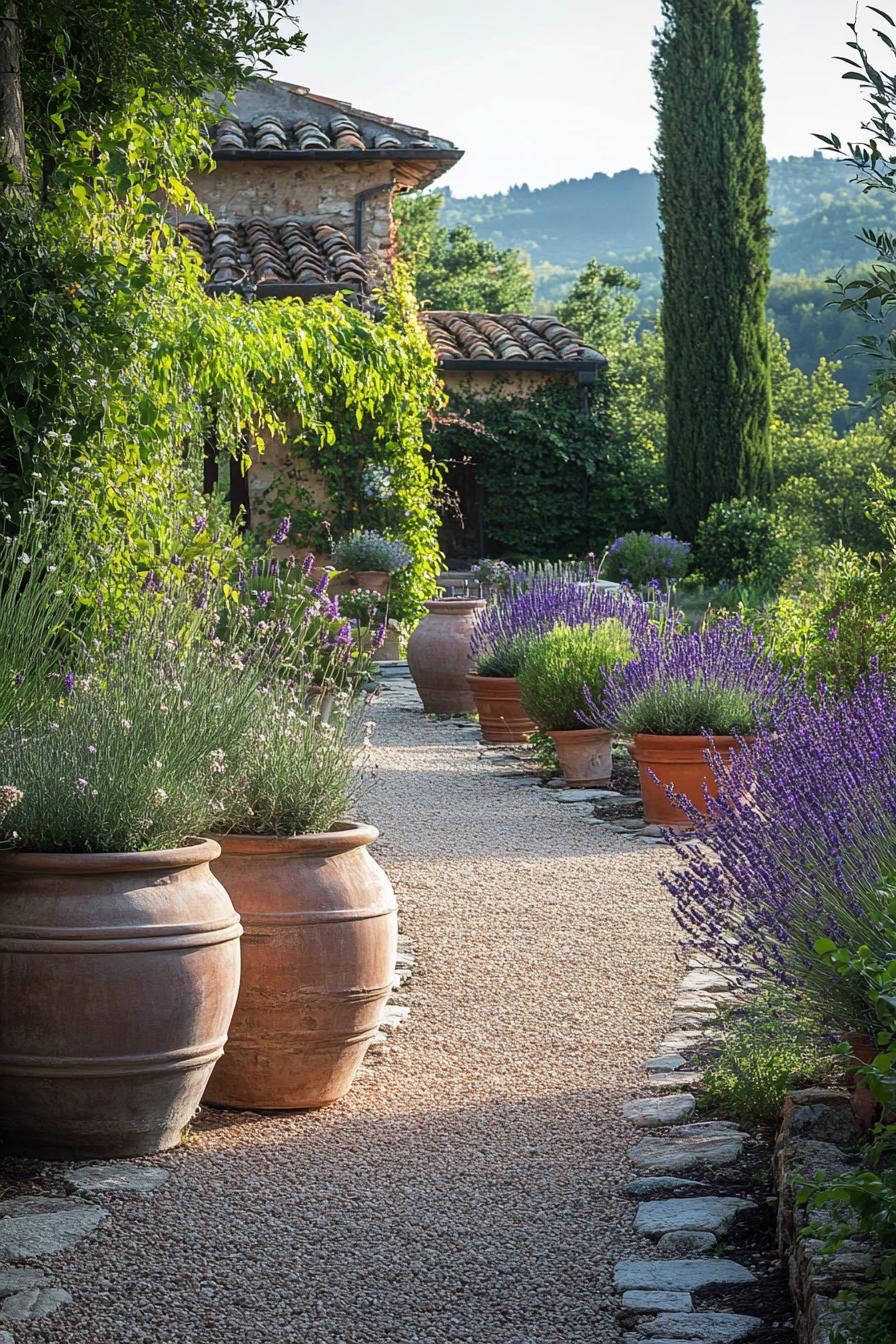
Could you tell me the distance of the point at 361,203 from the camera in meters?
15.0

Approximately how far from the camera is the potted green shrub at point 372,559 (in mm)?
12555

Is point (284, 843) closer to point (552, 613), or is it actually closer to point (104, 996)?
point (104, 996)

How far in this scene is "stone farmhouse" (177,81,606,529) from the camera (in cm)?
1353

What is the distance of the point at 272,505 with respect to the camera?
1365 centimetres

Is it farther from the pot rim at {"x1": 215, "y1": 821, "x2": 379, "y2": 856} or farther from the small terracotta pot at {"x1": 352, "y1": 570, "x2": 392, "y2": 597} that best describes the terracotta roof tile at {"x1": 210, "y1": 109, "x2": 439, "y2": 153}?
the pot rim at {"x1": 215, "y1": 821, "x2": 379, "y2": 856}

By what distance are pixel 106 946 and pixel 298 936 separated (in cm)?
53

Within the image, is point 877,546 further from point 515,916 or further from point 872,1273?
Answer: point 872,1273

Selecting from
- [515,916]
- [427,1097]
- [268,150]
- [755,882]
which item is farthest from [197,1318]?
[268,150]

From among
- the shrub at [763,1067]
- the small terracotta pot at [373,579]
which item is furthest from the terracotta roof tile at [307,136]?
the shrub at [763,1067]

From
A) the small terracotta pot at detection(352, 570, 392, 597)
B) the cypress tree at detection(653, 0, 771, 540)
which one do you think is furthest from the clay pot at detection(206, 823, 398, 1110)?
the cypress tree at detection(653, 0, 771, 540)

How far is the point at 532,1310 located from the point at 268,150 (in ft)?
45.1

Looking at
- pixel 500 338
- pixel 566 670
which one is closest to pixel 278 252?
pixel 500 338

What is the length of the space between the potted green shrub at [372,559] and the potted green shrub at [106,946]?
933cm

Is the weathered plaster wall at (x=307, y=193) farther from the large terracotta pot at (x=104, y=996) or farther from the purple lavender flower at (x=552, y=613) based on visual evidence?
the large terracotta pot at (x=104, y=996)
